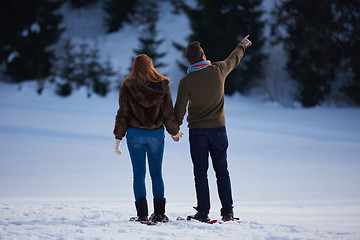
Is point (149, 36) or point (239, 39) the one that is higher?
point (149, 36)

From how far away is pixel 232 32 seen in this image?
22.8 metres

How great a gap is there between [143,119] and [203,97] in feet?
2.21

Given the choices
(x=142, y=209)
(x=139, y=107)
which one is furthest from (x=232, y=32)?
(x=142, y=209)

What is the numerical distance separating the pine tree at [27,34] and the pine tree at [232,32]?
9.48 m

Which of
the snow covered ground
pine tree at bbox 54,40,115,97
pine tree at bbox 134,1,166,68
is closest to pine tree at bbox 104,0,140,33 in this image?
pine tree at bbox 134,1,166,68

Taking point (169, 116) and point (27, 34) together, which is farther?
point (27, 34)

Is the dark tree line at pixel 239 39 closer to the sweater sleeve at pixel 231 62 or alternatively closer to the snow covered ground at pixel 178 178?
the snow covered ground at pixel 178 178

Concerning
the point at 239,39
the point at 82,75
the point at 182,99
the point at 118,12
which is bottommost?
the point at 182,99

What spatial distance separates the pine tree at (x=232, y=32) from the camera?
75.2ft

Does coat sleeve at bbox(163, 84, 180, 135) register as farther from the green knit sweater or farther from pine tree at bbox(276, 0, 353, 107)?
pine tree at bbox(276, 0, 353, 107)

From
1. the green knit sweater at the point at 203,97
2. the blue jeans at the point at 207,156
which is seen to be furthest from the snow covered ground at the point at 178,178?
the green knit sweater at the point at 203,97

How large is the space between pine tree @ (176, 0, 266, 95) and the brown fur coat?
18.6 meters

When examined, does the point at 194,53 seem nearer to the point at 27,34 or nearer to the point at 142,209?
the point at 142,209

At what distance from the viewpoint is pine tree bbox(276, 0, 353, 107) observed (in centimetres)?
2044
